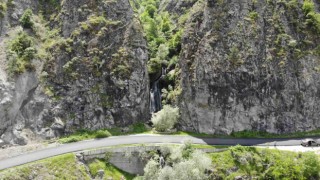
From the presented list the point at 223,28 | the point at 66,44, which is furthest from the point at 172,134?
the point at 66,44

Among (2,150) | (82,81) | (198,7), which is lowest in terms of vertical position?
(2,150)

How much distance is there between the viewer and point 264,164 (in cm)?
4547

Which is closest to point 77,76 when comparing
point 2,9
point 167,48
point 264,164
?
point 2,9

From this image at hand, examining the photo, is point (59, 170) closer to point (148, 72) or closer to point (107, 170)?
point (107, 170)

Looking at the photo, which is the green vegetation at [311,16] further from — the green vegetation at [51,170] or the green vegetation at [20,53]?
the green vegetation at [20,53]

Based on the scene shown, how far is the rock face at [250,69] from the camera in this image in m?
53.5

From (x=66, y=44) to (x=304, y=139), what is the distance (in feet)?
130

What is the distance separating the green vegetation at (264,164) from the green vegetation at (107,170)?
11839 millimetres

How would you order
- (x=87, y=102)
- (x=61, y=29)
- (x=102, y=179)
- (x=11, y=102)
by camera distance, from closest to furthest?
A: 1. (x=102, y=179)
2. (x=11, y=102)
3. (x=87, y=102)
4. (x=61, y=29)

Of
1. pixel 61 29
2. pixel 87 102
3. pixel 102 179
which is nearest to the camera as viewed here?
pixel 102 179

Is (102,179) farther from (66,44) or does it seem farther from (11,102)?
(66,44)

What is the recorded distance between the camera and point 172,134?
5244 cm

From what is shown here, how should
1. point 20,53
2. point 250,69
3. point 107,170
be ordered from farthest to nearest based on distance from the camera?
point 250,69, point 20,53, point 107,170

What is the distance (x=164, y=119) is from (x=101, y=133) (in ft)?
31.0
